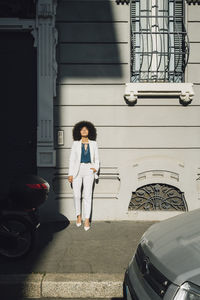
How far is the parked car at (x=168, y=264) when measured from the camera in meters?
1.99

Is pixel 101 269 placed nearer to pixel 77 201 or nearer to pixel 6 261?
pixel 6 261

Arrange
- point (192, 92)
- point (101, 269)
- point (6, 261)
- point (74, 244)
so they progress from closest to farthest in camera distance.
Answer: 1. point (101, 269)
2. point (6, 261)
3. point (74, 244)
4. point (192, 92)

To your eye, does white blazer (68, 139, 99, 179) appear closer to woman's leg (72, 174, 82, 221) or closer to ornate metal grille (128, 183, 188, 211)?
woman's leg (72, 174, 82, 221)

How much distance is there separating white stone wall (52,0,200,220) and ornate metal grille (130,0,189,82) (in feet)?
0.77

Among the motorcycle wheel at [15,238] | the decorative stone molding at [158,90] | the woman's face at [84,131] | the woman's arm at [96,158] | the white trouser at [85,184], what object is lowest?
the motorcycle wheel at [15,238]

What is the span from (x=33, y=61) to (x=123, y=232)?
359 centimetres

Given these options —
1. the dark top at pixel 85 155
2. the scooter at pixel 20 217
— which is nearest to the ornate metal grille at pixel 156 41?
the dark top at pixel 85 155

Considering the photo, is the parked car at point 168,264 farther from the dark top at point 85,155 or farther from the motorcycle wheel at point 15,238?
the dark top at point 85,155

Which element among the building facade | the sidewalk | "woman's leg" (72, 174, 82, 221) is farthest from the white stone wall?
the sidewalk

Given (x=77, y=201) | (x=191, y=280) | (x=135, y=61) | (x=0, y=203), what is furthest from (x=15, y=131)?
(x=191, y=280)

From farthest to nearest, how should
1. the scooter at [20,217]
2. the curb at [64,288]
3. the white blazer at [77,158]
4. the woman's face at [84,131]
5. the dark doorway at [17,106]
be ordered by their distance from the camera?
the dark doorway at [17,106], the woman's face at [84,131], the white blazer at [77,158], the scooter at [20,217], the curb at [64,288]

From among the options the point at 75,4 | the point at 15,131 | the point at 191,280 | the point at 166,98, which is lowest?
the point at 191,280

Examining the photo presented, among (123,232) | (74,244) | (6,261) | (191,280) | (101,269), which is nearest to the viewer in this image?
(191,280)

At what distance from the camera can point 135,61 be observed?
6398 millimetres
